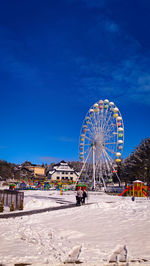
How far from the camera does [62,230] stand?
11.3 m

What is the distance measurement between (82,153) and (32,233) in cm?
4420

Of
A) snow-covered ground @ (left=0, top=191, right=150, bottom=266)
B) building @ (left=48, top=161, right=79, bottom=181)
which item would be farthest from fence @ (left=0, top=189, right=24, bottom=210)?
building @ (left=48, top=161, right=79, bottom=181)

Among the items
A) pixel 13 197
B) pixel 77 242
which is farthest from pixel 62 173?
pixel 77 242

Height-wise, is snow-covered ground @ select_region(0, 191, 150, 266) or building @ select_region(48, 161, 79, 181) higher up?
building @ select_region(48, 161, 79, 181)

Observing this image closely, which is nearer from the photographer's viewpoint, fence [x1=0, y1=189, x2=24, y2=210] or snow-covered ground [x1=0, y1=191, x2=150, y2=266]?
snow-covered ground [x1=0, y1=191, x2=150, y2=266]

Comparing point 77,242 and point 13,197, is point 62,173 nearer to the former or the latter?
point 13,197

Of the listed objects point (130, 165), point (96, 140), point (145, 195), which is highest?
point (96, 140)

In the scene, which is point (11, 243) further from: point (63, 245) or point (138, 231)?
point (138, 231)

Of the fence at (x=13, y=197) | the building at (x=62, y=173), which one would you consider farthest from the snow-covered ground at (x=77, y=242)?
the building at (x=62, y=173)

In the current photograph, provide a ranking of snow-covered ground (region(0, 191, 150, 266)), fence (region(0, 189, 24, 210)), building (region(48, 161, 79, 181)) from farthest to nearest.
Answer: building (region(48, 161, 79, 181)) < fence (region(0, 189, 24, 210)) < snow-covered ground (region(0, 191, 150, 266))

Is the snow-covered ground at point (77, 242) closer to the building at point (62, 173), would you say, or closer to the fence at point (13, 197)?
the fence at point (13, 197)

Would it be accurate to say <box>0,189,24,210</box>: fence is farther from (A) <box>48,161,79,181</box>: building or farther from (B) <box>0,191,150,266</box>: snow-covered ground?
(A) <box>48,161,79,181</box>: building

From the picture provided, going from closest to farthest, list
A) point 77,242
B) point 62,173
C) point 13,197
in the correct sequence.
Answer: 1. point 77,242
2. point 13,197
3. point 62,173

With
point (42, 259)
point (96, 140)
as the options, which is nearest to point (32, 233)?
point (42, 259)
